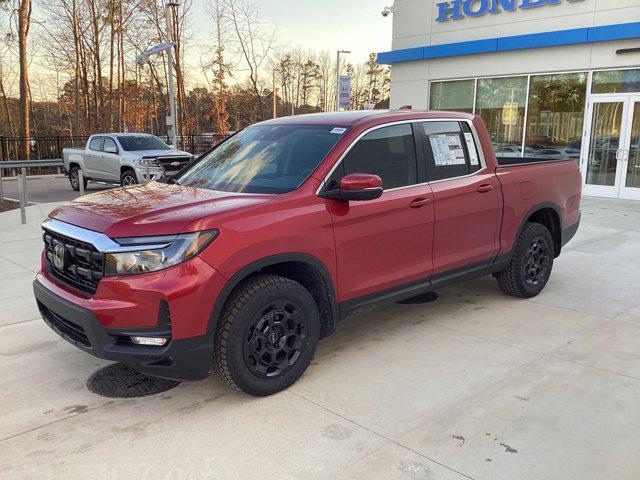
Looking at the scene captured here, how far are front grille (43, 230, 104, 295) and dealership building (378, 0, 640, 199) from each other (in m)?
13.4

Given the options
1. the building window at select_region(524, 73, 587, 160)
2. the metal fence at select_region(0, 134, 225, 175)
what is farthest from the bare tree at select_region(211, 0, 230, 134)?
the building window at select_region(524, 73, 587, 160)

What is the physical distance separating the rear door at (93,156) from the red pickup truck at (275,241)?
12.5 m

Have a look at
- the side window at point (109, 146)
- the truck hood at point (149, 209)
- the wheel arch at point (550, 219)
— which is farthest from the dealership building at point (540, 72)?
the truck hood at point (149, 209)

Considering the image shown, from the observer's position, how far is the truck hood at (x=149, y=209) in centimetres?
310

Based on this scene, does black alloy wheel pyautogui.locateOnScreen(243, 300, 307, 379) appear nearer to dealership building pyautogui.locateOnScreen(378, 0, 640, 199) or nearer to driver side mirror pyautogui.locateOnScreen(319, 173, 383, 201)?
driver side mirror pyautogui.locateOnScreen(319, 173, 383, 201)

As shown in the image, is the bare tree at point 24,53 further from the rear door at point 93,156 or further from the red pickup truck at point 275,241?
the red pickup truck at point 275,241

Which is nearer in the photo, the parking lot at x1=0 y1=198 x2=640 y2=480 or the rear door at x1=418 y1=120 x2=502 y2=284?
the parking lot at x1=0 y1=198 x2=640 y2=480

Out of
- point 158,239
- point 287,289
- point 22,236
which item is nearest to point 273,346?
point 287,289

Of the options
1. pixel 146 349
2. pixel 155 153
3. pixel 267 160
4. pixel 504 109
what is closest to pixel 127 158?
pixel 155 153

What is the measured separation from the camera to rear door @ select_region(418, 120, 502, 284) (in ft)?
14.6

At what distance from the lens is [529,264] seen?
548cm

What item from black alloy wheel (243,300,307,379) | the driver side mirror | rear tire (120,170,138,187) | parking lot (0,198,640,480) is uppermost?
the driver side mirror

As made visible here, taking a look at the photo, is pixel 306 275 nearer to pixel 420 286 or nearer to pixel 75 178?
pixel 420 286

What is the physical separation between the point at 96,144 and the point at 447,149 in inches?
549
